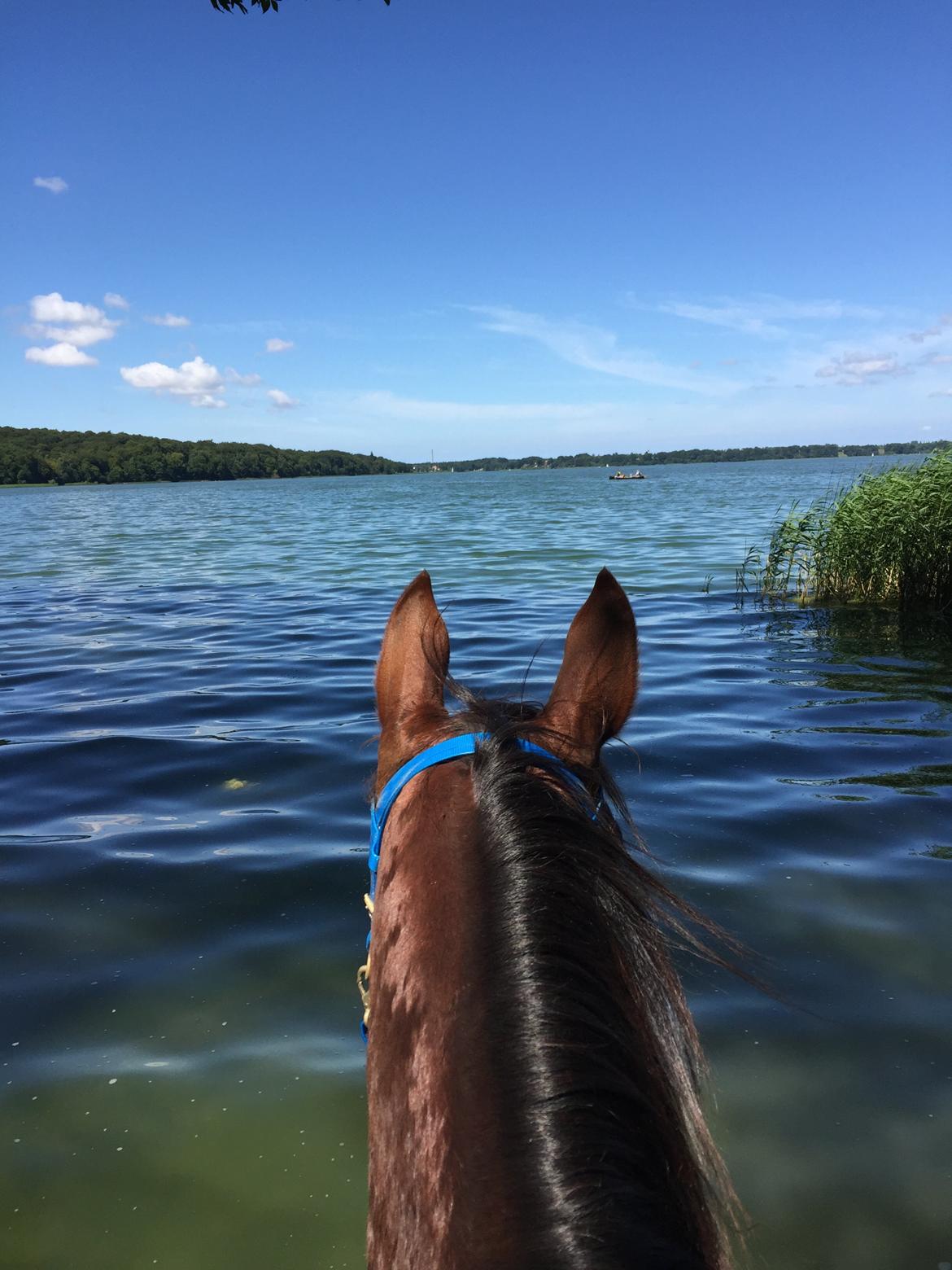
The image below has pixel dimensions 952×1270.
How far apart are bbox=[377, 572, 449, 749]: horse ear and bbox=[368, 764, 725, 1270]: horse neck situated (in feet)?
1.57

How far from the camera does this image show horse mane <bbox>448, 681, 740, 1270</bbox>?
84 cm

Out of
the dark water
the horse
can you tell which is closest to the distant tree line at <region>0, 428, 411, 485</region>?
the dark water

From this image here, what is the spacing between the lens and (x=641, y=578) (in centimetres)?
1533

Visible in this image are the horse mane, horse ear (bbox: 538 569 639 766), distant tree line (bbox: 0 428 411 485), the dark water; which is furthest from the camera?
distant tree line (bbox: 0 428 411 485)

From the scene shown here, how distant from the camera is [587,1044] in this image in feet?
3.21

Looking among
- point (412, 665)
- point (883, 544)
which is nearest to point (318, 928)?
point (412, 665)

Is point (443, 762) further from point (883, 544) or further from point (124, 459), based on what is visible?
point (124, 459)

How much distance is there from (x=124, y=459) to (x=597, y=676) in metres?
131

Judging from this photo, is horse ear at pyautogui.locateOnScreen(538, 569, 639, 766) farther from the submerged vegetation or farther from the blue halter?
the submerged vegetation

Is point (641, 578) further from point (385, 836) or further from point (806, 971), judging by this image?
point (385, 836)

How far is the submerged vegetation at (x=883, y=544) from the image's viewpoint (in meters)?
10.6

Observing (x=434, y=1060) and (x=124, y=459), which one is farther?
(x=124, y=459)

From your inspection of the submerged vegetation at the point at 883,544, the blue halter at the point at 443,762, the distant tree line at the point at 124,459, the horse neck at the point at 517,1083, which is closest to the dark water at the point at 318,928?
the submerged vegetation at the point at 883,544

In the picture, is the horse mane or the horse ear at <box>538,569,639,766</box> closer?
the horse mane
